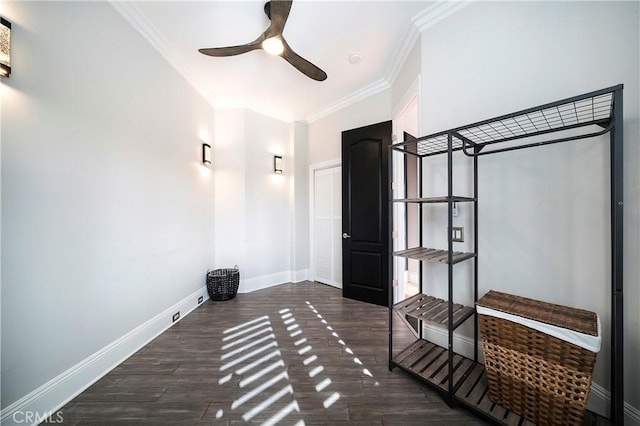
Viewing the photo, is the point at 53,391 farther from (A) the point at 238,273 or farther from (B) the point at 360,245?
(B) the point at 360,245

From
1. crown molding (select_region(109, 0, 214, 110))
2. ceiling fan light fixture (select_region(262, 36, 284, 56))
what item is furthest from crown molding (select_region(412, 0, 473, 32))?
crown molding (select_region(109, 0, 214, 110))

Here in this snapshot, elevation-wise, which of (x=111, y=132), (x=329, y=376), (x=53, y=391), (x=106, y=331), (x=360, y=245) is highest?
(x=111, y=132)

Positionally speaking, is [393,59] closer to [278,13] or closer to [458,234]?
[278,13]

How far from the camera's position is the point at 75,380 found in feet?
4.89

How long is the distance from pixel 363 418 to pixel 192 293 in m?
2.41

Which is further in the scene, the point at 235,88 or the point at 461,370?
the point at 235,88

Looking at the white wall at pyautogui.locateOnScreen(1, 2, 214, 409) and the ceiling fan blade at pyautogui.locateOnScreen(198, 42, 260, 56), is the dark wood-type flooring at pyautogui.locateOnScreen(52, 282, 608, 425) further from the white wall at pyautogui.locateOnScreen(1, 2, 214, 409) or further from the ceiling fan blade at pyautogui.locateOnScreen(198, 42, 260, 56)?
the ceiling fan blade at pyautogui.locateOnScreen(198, 42, 260, 56)

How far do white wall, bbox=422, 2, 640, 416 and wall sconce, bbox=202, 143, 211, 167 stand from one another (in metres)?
2.89

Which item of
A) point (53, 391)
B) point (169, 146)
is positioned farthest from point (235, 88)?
point (53, 391)

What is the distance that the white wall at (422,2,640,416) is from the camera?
115cm

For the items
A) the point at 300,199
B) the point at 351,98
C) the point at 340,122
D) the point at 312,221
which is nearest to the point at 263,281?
the point at 312,221

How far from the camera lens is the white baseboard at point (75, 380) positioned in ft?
4.05

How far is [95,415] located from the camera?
1.34 m

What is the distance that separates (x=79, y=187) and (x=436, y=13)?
9.86 ft
